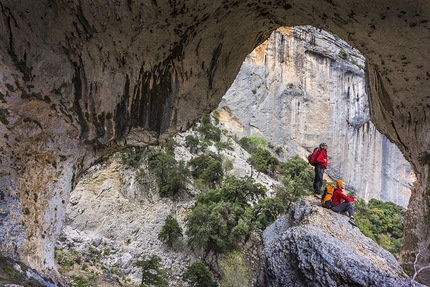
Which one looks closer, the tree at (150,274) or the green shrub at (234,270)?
the tree at (150,274)

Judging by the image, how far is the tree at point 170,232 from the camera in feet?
49.5

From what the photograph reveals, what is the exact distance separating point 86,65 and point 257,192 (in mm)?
13431

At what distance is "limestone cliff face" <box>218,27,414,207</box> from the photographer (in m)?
38.7

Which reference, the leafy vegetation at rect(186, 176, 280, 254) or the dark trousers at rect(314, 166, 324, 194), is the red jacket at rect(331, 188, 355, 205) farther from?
the leafy vegetation at rect(186, 176, 280, 254)

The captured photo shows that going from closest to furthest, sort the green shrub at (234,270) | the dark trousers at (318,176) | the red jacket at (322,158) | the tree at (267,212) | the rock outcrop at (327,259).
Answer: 1. the rock outcrop at (327,259)
2. the red jacket at (322,158)
3. the dark trousers at (318,176)
4. the green shrub at (234,270)
5. the tree at (267,212)

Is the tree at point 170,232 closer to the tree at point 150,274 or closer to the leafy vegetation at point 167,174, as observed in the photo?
the leafy vegetation at point 167,174

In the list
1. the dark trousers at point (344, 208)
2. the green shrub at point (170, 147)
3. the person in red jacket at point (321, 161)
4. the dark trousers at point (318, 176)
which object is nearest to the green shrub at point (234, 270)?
the dark trousers at point (318, 176)

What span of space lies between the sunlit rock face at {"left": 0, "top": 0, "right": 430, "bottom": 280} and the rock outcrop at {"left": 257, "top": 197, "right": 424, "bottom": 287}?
96cm

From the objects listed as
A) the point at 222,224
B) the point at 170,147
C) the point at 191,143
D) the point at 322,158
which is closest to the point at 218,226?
the point at 222,224

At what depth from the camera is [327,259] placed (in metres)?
5.22

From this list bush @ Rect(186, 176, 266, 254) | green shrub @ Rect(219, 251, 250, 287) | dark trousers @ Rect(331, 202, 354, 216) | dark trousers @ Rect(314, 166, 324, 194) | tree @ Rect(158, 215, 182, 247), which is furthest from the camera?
tree @ Rect(158, 215, 182, 247)

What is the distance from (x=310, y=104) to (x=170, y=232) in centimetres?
3021

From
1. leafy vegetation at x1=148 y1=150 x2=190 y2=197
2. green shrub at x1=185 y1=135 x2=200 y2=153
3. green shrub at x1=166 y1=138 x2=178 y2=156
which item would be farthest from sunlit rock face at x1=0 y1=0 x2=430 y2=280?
green shrub at x1=185 y1=135 x2=200 y2=153

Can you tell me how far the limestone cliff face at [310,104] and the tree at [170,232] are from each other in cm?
2468
